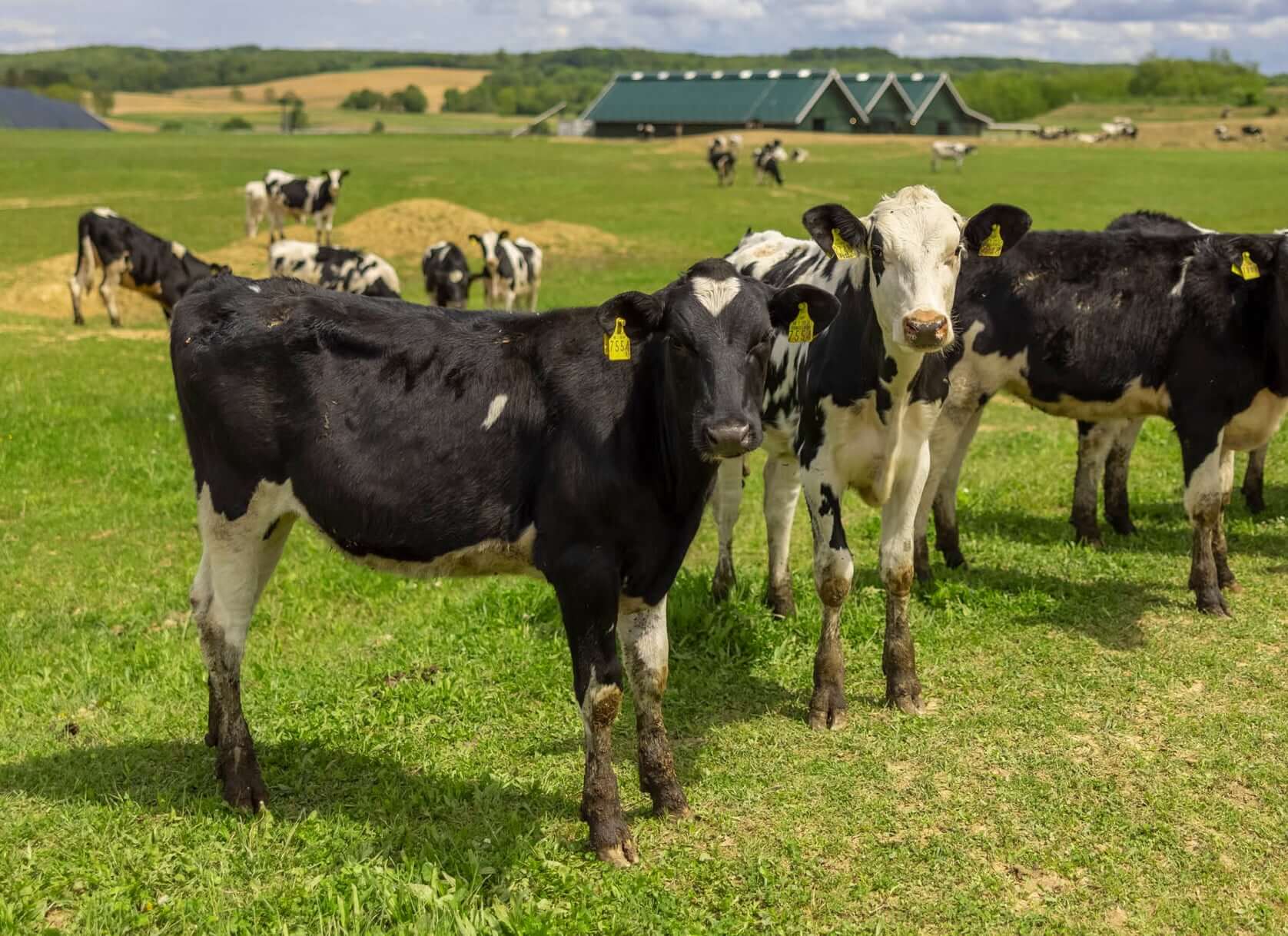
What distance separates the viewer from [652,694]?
5.90 metres

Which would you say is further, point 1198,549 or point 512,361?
point 1198,549

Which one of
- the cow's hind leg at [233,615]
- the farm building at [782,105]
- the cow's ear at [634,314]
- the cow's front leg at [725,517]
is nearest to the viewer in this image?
the cow's ear at [634,314]

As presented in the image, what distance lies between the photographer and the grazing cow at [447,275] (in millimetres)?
22025

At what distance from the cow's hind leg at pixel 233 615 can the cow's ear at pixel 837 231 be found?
10.9 ft

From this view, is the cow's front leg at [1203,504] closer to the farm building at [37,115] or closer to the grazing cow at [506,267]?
the grazing cow at [506,267]

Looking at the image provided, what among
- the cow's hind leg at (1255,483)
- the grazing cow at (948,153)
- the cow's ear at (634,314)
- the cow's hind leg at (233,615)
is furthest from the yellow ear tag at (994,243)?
the grazing cow at (948,153)

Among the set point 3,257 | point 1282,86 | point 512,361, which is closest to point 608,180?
point 3,257

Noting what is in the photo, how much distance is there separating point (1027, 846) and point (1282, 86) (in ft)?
461

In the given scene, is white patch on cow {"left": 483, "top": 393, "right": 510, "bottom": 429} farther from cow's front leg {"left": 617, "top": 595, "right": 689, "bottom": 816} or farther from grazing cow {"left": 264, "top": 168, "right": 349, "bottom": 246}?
grazing cow {"left": 264, "top": 168, "right": 349, "bottom": 246}

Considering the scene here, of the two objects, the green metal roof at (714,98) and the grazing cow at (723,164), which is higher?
the green metal roof at (714,98)

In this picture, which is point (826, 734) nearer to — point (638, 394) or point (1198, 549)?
point (638, 394)

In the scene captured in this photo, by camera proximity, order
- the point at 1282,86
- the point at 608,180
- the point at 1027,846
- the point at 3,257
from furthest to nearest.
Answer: the point at 1282,86, the point at 608,180, the point at 3,257, the point at 1027,846

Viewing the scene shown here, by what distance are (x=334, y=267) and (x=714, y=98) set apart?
6441 cm

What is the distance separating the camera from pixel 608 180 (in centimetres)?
4347
